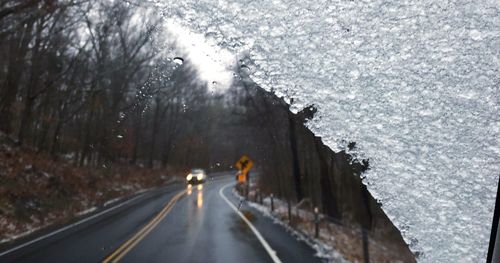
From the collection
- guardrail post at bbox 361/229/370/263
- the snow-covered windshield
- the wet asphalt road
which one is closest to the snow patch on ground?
the wet asphalt road

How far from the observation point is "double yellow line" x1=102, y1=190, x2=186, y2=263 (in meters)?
7.03

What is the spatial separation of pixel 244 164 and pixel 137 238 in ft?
15.0

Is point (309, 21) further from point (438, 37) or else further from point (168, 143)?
point (168, 143)

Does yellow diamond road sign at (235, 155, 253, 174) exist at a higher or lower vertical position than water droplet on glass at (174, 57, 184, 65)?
lower

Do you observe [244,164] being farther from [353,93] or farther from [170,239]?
[170,239]

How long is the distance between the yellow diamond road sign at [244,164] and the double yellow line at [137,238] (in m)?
2.58

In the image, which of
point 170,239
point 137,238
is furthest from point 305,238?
point 137,238

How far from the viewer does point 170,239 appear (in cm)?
916

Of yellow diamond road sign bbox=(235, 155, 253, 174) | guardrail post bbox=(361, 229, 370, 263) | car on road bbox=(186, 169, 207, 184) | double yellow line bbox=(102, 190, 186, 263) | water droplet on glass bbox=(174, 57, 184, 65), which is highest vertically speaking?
water droplet on glass bbox=(174, 57, 184, 65)

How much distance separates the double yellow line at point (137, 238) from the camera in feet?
23.0

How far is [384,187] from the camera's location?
126 inches

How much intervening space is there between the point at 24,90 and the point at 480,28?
22106 millimetres

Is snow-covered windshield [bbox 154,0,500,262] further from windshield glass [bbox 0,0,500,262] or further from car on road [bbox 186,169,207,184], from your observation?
car on road [bbox 186,169,207,184]

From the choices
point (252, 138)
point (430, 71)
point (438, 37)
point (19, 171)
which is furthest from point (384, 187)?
point (19, 171)
